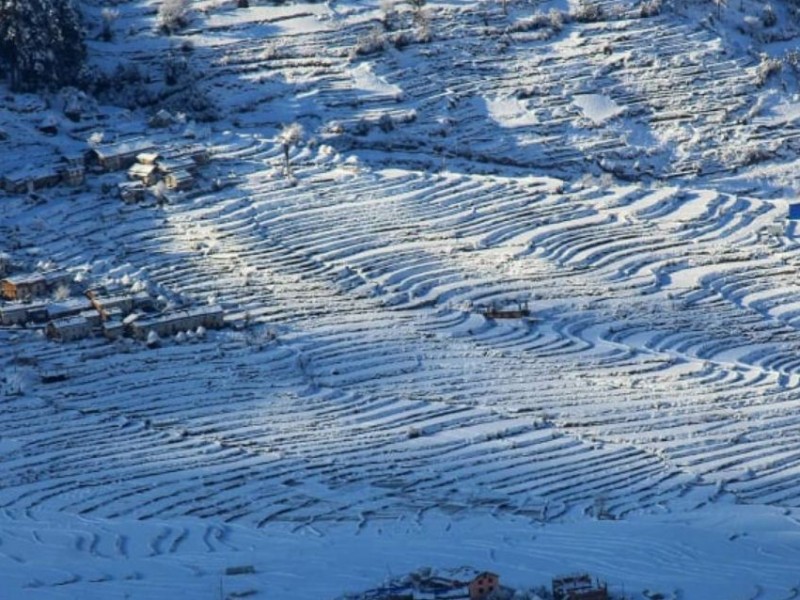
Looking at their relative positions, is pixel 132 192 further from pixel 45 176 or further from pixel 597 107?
pixel 597 107

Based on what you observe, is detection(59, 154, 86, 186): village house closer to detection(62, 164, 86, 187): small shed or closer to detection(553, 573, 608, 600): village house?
detection(62, 164, 86, 187): small shed

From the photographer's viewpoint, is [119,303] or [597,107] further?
[597,107]

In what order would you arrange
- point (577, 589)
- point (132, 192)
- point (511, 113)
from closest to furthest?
point (577, 589) < point (132, 192) < point (511, 113)

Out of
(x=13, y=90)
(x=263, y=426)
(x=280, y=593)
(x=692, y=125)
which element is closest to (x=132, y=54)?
(x=13, y=90)

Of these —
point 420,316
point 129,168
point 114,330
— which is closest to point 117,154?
point 129,168

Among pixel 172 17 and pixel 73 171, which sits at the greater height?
pixel 172 17

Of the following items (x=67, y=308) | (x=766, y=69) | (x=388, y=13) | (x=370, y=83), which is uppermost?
(x=388, y=13)

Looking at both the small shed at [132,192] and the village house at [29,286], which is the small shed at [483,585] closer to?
the village house at [29,286]

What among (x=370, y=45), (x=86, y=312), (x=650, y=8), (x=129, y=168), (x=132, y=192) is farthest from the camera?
(x=650, y=8)

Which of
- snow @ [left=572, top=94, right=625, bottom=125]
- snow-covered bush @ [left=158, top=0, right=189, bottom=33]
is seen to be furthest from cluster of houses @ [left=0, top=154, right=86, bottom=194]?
snow @ [left=572, top=94, right=625, bottom=125]
